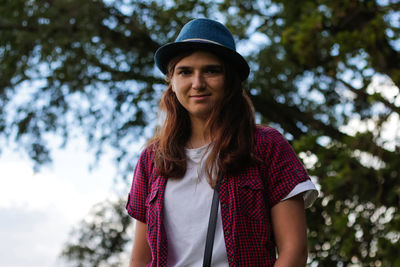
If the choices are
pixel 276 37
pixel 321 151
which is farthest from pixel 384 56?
pixel 276 37

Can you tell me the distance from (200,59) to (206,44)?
0.23ft

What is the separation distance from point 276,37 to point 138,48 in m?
2.28

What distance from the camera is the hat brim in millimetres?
2219

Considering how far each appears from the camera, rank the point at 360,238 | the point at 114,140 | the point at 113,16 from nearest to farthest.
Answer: the point at 360,238 < the point at 113,16 < the point at 114,140

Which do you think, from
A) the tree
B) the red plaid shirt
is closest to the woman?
the red plaid shirt

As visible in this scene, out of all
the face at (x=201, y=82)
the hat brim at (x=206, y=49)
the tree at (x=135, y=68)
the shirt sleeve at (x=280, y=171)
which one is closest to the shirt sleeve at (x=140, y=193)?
the face at (x=201, y=82)

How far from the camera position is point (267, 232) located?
202cm

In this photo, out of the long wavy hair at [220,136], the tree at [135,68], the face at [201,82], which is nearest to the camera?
the long wavy hair at [220,136]

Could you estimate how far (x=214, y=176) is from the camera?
2117 millimetres

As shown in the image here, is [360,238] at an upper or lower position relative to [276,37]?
lower

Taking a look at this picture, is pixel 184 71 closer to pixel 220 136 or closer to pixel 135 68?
pixel 220 136

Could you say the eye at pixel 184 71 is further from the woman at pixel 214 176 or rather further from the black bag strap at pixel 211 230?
the black bag strap at pixel 211 230

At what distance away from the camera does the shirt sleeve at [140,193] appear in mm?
2314

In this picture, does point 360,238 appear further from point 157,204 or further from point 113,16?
point 113,16
